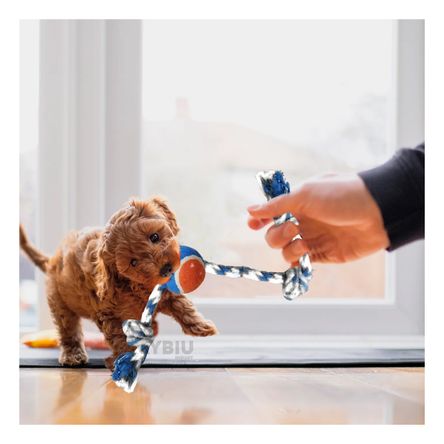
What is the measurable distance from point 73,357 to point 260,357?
0.98 feet

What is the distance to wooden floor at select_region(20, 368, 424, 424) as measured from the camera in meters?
0.77

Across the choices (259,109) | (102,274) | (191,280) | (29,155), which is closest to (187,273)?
(191,280)

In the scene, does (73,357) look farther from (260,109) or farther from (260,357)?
(260,109)

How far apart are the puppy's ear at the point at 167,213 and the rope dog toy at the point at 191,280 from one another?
29mm

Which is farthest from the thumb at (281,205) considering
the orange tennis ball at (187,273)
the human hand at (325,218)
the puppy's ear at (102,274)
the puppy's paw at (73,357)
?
the puppy's paw at (73,357)

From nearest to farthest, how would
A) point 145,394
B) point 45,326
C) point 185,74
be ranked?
point 145,394
point 45,326
point 185,74

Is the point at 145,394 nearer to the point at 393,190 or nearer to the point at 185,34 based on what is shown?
the point at 393,190

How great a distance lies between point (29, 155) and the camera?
1096mm

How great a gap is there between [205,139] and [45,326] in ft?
1.59

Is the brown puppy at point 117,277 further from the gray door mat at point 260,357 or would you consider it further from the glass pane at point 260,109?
the glass pane at point 260,109

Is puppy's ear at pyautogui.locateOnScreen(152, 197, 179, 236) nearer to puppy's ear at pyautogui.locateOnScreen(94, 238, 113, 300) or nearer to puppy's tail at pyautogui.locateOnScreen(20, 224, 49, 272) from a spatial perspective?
puppy's ear at pyautogui.locateOnScreen(94, 238, 113, 300)

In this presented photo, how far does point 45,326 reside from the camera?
3.29 ft

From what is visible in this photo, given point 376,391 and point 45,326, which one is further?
point 45,326

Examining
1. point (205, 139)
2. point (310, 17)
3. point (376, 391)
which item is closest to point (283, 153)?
point (205, 139)
